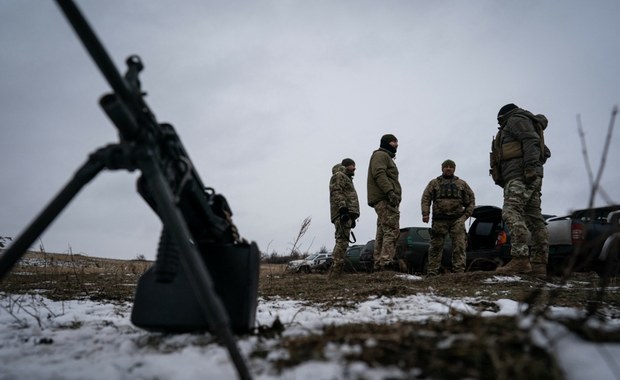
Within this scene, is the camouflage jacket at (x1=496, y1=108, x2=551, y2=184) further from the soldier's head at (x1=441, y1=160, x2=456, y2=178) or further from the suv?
the suv

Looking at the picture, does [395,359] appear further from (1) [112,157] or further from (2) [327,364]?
(1) [112,157]

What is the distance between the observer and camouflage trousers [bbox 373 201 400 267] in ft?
19.0

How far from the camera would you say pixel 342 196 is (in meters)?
6.41

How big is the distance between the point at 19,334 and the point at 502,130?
537cm

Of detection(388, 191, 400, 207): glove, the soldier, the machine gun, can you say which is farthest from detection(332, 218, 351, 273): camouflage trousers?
the machine gun

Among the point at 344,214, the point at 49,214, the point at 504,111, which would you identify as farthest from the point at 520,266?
the point at 49,214

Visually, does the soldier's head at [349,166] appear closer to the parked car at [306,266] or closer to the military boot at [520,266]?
the parked car at [306,266]

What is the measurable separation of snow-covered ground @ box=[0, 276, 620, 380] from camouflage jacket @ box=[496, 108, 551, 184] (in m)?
2.87

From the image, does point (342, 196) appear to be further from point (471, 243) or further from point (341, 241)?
point (471, 243)

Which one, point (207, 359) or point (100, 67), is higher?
point (100, 67)

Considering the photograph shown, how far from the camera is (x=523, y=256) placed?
4465mm

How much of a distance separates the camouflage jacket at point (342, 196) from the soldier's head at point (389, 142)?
0.94m

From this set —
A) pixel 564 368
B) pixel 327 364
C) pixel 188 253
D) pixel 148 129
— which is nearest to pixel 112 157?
pixel 148 129

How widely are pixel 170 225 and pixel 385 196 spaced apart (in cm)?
526
